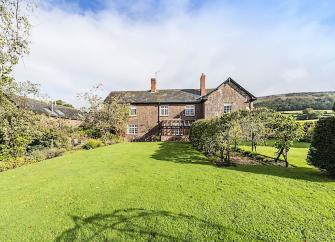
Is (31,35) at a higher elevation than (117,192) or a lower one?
higher

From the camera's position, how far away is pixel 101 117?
93.8 feet

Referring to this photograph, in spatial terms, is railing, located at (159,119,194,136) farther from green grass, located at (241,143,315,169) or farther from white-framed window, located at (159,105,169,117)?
green grass, located at (241,143,315,169)

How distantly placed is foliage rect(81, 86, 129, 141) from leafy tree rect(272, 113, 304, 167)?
68.8 feet

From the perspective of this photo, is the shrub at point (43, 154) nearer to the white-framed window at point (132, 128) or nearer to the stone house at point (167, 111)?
the stone house at point (167, 111)

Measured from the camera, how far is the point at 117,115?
1159 inches

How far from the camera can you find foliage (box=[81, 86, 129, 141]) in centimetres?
2811

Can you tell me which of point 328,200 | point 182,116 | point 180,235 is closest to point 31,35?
point 180,235

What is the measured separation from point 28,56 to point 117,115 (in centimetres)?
1751

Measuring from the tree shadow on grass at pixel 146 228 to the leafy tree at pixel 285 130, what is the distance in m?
7.55

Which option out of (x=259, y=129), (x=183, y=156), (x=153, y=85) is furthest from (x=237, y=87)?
(x=259, y=129)

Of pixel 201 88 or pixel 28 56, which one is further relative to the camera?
pixel 201 88

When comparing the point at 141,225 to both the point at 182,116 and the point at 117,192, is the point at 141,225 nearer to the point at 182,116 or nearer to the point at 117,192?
the point at 117,192

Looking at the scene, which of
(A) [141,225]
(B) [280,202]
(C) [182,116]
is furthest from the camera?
(C) [182,116]

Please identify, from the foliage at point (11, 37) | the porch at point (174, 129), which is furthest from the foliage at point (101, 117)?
the foliage at point (11, 37)
